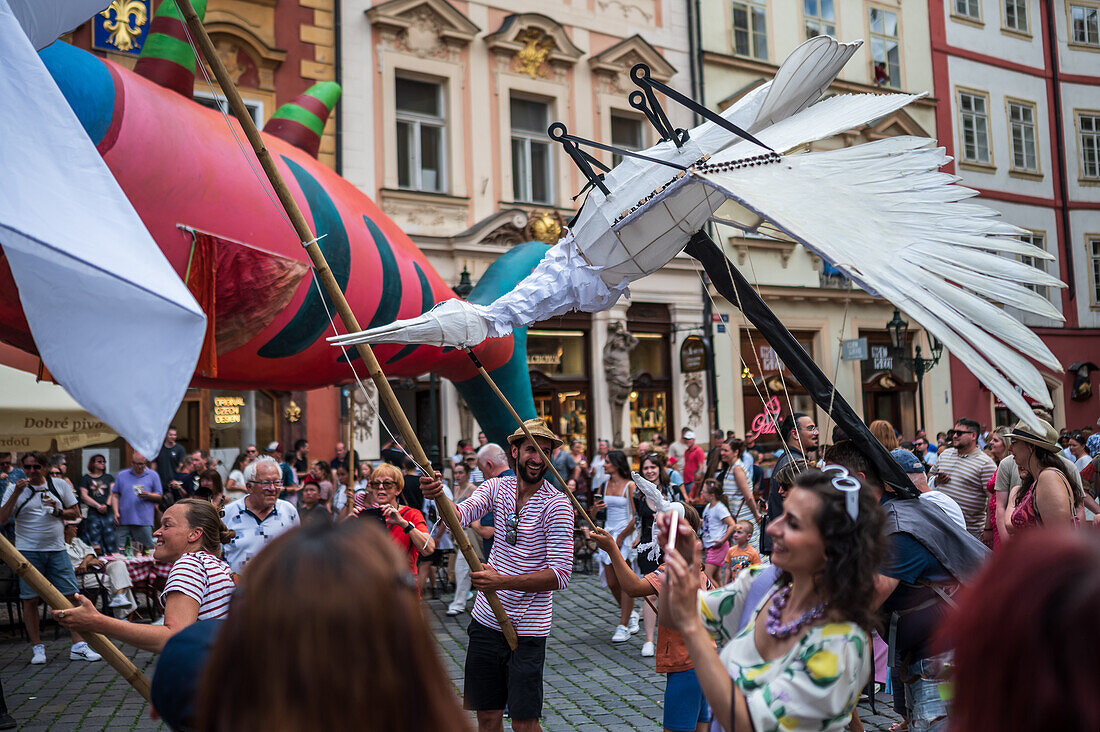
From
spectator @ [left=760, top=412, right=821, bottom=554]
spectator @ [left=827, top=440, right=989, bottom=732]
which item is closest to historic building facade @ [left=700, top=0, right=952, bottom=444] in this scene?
spectator @ [left=760, top=412, right=821, bottom=554]

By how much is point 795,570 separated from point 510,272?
578cm

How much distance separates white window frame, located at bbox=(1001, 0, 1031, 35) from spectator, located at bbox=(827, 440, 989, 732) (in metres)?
22.9

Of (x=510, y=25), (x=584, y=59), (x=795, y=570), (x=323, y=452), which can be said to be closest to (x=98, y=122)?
(x=795, y=570)

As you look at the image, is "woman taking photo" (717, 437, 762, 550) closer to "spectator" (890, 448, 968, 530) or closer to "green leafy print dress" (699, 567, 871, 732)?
"spectator" (890, 448, 968, 530)

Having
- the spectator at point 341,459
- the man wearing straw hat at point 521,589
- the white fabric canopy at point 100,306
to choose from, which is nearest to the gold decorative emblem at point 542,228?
the spectator at point 341,459

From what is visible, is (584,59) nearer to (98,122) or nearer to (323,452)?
(323,452)

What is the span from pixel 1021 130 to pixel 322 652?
24.5 m

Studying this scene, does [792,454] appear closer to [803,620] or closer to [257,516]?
[257,516]

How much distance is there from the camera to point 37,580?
2789 millimetres

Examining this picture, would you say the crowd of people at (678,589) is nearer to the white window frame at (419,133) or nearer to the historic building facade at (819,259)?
the white window frame at (419,133)

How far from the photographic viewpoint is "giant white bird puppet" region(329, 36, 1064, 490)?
347cm

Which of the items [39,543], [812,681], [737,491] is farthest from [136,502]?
[812,681]

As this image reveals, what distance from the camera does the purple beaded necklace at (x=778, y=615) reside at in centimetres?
214

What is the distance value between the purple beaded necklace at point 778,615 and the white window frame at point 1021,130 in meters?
22.4
